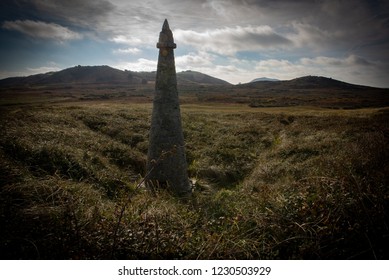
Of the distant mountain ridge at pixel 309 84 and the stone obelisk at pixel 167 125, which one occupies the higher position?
the distant mountain ridge at pixel 309 84

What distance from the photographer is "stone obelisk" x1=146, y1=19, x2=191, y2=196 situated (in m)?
9.05

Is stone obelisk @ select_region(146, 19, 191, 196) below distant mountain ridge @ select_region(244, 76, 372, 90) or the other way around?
below

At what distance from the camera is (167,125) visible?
9.34m

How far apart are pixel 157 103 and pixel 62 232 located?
5902 millimetres

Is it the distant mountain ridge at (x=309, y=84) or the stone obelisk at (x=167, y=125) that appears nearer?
the stone obelisk at (x=167, y=125)

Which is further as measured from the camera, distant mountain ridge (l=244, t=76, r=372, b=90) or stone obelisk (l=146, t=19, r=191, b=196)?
distant mountain ridge (l=244, t=76, r=372, b=90)

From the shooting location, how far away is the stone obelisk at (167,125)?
29.7 feet

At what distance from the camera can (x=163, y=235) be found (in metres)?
4.57

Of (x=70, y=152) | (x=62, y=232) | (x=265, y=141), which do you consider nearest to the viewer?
(x=62, y=232)

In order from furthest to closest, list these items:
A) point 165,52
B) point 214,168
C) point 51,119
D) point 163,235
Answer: point 51,119, point 214,168, point 165,52, point 163,235

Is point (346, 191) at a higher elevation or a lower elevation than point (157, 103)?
lower
